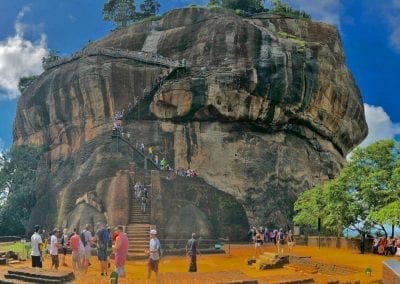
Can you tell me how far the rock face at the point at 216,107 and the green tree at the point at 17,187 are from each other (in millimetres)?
1604

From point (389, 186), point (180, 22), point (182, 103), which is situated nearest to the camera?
point (389, 186)

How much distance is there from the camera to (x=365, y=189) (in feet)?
83.1

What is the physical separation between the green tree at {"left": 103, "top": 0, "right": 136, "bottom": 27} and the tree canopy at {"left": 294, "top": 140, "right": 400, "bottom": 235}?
124ft

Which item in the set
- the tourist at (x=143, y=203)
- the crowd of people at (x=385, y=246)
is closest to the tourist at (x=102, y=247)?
the tourist at (x=143, y=203)

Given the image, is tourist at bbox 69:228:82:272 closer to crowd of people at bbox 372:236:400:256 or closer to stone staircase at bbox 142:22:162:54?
crowd of people at bbox 372:236:400:256

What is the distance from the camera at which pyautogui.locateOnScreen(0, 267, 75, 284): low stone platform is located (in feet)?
44.5

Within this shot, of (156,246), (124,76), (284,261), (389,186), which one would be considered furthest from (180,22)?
(156,246)

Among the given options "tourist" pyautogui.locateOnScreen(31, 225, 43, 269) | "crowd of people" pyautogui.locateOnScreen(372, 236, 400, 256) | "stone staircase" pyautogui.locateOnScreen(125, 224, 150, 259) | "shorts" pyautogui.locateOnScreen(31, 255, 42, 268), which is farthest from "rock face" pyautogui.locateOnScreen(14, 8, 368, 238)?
"shorts" pyautogui.locateOnScreen(31, 255, 42, 268)

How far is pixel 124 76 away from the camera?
41125mm

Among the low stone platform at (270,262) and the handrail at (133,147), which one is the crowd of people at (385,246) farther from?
the handrail at (133,147)

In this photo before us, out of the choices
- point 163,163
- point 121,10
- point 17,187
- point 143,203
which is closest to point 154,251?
point 143,203

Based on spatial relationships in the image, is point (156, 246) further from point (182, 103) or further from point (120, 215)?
point (182, 103)

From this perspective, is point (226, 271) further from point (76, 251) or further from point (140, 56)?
point (140, 56)

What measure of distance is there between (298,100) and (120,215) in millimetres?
21084
